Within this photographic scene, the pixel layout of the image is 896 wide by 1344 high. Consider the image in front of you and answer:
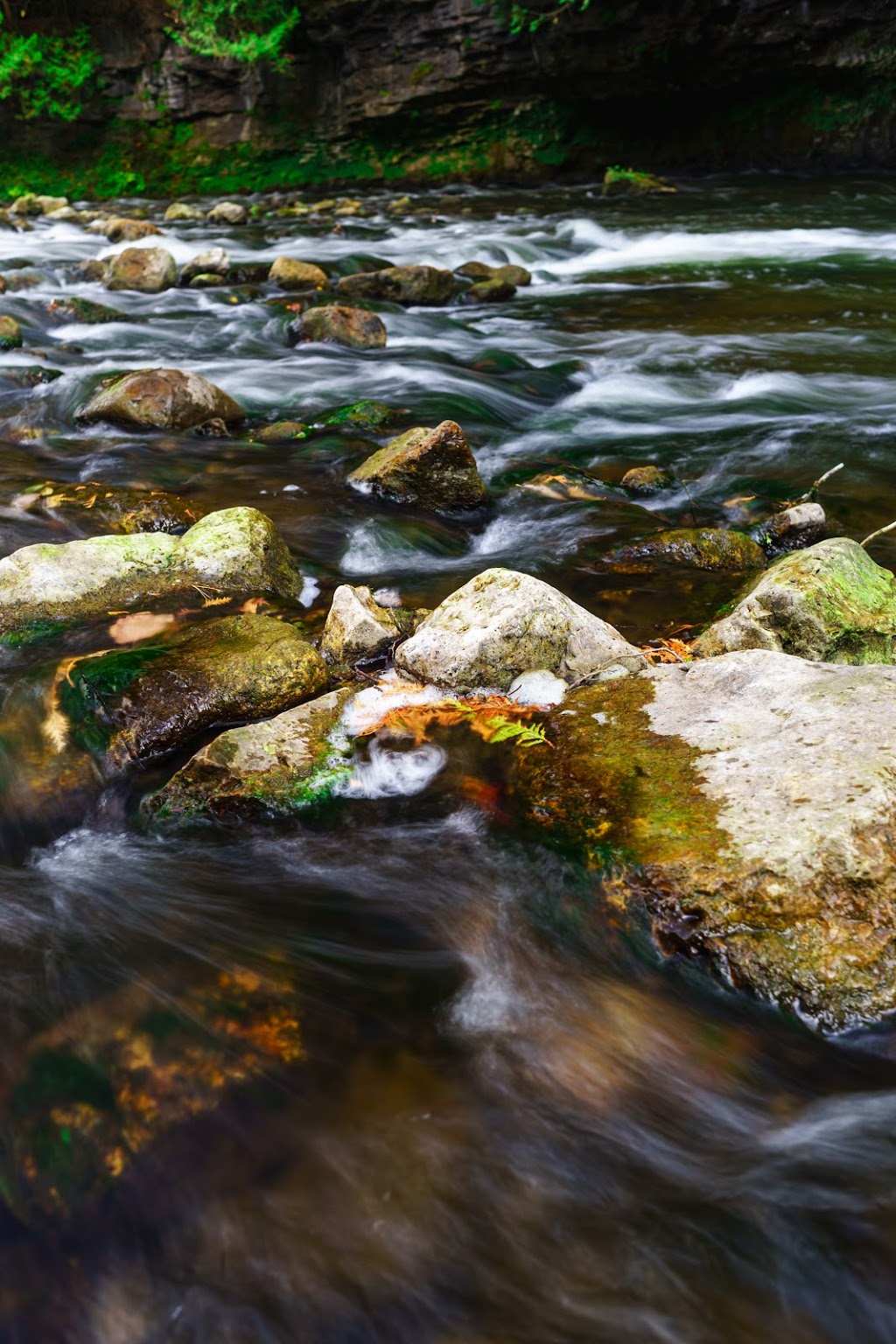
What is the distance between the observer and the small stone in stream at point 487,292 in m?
10.6

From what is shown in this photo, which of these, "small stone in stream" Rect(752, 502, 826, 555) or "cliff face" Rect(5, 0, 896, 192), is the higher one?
"cliff face" Rect(5, 0, 896, 192)

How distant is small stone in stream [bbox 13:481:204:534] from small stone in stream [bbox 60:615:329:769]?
1621mm

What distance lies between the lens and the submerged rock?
211 cm

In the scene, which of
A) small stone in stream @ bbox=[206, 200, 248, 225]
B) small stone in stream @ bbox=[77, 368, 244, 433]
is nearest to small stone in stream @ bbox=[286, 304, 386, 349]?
small stone in stream @ bbox=[77, 368, 244, 433]

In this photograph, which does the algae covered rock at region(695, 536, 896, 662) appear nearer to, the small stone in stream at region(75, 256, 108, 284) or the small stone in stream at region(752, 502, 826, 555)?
the small stone in stream at region(752, 502, 826, 555)

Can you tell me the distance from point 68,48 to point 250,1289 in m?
26.6

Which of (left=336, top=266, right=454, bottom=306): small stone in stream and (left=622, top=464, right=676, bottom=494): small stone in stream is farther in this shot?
(left=336, top=266, right=454, bottom=306): small stone in stream

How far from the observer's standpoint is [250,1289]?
5.68 feet

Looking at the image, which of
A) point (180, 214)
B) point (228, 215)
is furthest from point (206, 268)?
point (180, 214)

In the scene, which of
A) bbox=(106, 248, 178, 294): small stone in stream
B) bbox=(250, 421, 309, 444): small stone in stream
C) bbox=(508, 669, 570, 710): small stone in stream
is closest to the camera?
bbox=(508, 669, 570, 710): small stone in stream

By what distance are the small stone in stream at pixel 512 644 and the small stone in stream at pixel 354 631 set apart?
206mm

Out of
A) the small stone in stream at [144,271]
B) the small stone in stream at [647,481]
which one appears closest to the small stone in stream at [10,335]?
the small stone in stream at [144,271]

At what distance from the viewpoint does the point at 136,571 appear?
4.04m

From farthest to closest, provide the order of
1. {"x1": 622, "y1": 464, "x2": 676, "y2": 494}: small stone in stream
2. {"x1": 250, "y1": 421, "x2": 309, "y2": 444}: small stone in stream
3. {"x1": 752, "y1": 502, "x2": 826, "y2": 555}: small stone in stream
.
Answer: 1. {"x1": 250, "y1": 421, "x2": 309, "y2": 444}: small stone in stream
2. {"x1": 622, "y1": 464, "x2": 676, "y2": 494}: small stone in stream
3. {"x1": 752, "y1": 502, "x2": 826, "y2": 555}: small stone in stream
